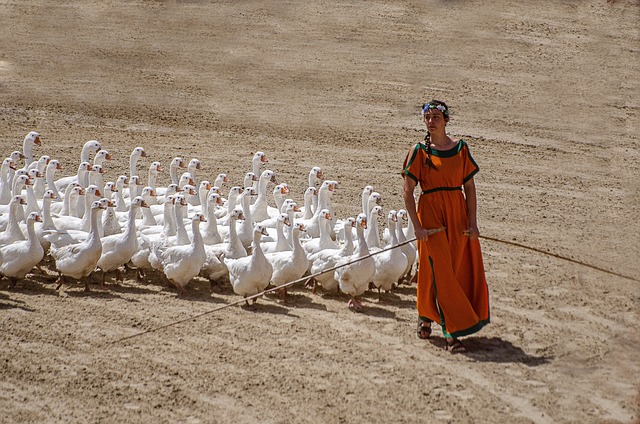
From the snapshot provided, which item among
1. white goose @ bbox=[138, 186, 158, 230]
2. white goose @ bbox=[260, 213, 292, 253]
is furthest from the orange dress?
white goose @ bbox=[138, 186, 158, 230]

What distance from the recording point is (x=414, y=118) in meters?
20.5

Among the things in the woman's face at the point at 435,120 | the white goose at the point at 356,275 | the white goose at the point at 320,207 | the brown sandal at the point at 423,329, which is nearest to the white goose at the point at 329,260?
the white goose at the point at 356,275

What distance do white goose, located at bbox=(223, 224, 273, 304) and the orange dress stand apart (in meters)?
2.19

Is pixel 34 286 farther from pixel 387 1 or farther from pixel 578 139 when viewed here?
pixel 387 1

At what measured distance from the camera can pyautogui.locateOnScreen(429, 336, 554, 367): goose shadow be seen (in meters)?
9.34

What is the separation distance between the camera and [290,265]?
11242mm

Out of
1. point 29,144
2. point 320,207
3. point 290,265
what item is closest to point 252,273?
point 290,265

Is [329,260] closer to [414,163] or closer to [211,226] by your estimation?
[211,226]

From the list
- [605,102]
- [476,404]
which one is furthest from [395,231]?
[605,102]

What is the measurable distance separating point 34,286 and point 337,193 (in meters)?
5.56

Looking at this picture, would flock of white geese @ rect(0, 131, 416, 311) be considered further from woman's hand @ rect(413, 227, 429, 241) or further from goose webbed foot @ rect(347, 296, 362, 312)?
woman's hand @ rect(413, 227, 429, 241)

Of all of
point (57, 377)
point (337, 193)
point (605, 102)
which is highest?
point (605, 102)

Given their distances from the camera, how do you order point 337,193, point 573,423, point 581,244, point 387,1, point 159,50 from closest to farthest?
point 573,423 < point 581,244 < point 337,193 < point 159,50 < point 387,1

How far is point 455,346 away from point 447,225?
1151mm
